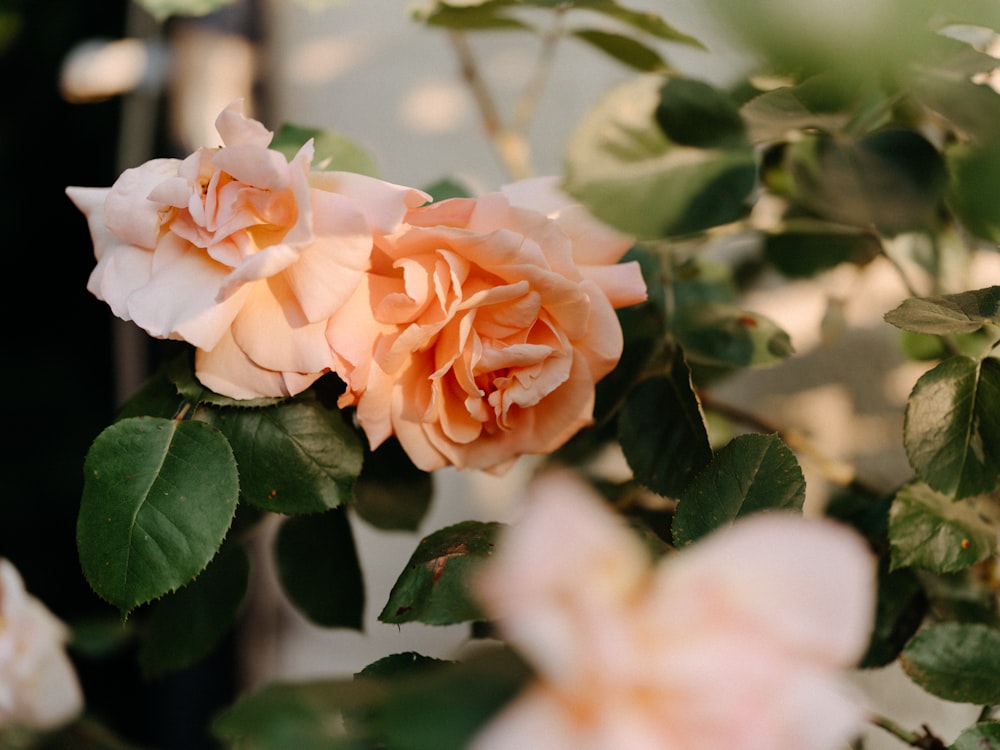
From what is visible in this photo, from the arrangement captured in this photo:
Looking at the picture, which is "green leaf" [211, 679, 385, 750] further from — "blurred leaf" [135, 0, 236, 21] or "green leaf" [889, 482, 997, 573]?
"blurred leaf" [135, 0, 236, 21]

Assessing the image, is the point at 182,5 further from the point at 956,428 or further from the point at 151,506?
the point at 956,428

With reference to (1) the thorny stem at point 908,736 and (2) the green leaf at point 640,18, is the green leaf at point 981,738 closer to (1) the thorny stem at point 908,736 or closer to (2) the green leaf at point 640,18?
(1) the thorny stem at point 908,736

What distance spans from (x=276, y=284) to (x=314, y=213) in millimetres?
39

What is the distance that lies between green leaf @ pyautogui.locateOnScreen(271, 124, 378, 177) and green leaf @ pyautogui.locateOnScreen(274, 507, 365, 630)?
0.20m

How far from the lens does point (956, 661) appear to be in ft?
1.07

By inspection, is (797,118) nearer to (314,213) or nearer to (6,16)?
(314,213)

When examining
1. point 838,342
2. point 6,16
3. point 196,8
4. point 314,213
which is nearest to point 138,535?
point 314,213

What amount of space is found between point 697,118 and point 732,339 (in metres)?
0.13

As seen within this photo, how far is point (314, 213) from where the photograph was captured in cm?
29

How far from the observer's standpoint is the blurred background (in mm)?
648

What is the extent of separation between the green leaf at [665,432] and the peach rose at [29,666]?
0.33 metres

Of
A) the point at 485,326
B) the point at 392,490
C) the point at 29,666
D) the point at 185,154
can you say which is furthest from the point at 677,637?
the point at 185,154

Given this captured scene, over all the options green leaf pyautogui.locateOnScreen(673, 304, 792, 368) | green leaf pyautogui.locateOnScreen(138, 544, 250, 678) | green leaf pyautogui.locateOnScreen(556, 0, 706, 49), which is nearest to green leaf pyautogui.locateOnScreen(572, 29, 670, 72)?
green leaf pyautogui.locateOnScreen(556, 0, 706, 49)

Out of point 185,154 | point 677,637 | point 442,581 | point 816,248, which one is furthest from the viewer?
point 185,154
